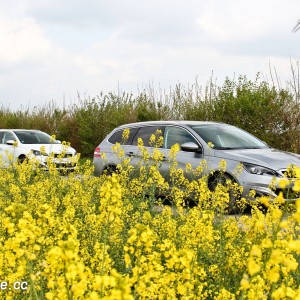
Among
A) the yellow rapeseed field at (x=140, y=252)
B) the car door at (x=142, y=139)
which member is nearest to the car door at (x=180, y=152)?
the car door at (x=142, y=139)

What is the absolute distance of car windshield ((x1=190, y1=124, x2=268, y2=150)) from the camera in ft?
32.1

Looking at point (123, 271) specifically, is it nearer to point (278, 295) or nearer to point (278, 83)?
point (278, 295)

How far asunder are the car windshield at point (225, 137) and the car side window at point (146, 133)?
83 centimetres

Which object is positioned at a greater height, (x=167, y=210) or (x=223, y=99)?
(x=223, y=99)

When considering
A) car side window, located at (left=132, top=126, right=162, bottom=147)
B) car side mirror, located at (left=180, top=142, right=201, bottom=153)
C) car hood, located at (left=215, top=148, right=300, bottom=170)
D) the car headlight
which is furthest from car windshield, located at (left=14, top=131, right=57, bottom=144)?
the car headlight

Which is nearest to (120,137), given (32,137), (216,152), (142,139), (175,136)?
(142,139)

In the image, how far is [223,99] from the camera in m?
16.3

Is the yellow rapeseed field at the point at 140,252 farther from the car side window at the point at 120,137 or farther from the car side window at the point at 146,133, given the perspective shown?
the car side window at the point at 120,137

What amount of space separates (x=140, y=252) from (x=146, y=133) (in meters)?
7.74

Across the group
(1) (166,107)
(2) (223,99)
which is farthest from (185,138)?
(1) (166,107)

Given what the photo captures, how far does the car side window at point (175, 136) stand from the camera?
10094 mm

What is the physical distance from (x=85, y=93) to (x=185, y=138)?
51.0ft

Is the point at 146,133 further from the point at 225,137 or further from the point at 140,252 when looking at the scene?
the point at 140,252

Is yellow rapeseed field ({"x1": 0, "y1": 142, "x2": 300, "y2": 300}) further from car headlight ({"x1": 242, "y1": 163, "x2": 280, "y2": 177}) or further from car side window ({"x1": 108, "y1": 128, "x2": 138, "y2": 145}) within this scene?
car side window ({"x1": 108, "y1": 128, "x2": 138, "y2": 145})
